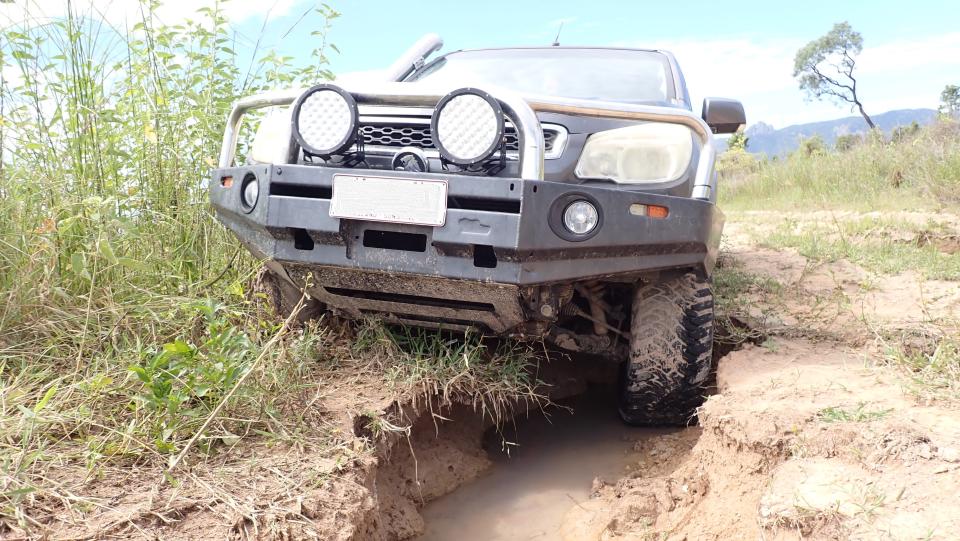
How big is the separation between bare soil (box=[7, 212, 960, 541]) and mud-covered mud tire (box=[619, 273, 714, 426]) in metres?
0.18

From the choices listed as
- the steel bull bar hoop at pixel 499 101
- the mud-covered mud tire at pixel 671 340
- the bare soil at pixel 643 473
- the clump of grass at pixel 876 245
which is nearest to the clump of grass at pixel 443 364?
the bare soil at pixel 643 473

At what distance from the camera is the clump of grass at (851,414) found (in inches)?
83.3

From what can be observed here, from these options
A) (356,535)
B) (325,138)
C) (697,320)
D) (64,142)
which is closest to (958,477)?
(697,320)

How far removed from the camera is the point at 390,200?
224 centimetres

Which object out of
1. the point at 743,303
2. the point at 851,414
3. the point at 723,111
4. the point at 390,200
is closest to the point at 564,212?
the point at 390,200

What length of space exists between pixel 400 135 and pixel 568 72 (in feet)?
3.67

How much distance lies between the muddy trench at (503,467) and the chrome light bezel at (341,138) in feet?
Answer: 3.13

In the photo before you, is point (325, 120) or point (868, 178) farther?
point (868, 178)

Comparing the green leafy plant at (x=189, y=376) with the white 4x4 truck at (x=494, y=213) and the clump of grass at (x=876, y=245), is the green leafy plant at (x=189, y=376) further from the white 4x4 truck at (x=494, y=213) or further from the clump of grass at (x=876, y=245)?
the clump of grass at (x=876, y=245)

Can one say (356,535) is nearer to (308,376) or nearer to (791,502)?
(308,376)

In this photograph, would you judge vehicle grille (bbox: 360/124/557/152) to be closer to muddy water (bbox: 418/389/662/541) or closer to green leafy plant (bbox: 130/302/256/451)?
green leafy plant (bbox: 130/302/256/451)

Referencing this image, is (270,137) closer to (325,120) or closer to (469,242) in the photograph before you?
(325,120)

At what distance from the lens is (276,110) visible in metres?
2.93

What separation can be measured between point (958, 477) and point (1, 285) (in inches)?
121
